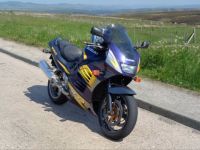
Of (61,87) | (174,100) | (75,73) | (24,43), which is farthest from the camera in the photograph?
(24,43)

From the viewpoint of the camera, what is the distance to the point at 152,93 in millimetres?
8172

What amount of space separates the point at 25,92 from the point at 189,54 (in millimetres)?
3788

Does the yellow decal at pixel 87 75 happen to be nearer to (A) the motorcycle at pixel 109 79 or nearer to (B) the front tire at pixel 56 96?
(A) the motorcycle at pixel 109 79

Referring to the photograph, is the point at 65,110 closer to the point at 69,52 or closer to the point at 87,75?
the point at 69,52

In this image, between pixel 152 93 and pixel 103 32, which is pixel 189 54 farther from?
pixel 103 32

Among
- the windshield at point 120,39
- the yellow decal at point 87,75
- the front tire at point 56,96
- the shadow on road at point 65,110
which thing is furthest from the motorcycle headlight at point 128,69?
the front tire at point 56,96

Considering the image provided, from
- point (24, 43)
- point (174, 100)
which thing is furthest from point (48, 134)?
point (24, 43)

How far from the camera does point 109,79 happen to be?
5.85 meters

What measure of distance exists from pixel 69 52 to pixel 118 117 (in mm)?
1706

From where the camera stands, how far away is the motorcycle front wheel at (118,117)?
565 centimetres

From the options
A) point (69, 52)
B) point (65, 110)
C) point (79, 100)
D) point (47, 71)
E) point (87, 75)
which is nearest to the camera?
point (87, 75)

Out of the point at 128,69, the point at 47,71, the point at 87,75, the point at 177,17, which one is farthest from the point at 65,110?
the point at 177,17

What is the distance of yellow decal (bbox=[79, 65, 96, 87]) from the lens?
238 inches

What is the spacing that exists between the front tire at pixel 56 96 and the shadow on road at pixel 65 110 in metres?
0.08
